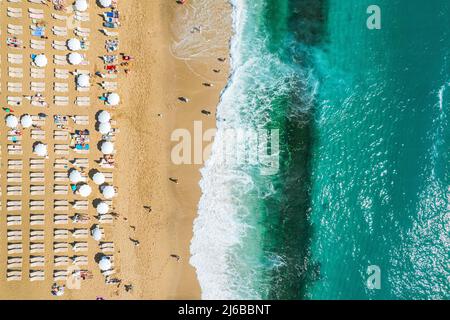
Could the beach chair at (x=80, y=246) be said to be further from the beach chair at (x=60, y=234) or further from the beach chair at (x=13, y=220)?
the beach chair at (x=13, y=220)

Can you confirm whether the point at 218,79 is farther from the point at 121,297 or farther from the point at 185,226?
the point at 121,297

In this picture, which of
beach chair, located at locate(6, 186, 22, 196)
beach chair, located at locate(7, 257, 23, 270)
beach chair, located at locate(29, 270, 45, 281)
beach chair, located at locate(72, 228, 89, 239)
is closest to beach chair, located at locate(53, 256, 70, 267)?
beach chair, located at locate(29, 270, 45, 281)

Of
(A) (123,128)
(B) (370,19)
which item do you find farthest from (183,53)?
(B) (370,19)

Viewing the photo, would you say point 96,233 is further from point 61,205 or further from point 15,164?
point 15,164

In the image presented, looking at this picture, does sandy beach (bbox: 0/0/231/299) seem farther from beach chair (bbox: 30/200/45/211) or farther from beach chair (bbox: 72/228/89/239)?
beach chair (bbox: 72/228/89/239)

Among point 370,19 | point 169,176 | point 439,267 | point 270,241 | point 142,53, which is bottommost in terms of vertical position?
point 439,267

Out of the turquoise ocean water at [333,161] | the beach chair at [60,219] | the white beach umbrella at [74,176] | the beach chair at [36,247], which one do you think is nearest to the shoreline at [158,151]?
the turquoise ocean water at [333,161]
